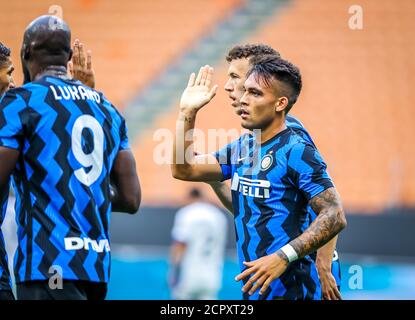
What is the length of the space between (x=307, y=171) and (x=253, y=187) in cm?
40

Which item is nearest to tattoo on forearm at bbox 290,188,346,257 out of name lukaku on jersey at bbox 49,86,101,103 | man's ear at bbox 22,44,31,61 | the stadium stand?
name lukaku on jersey at bbox 49,86,101,103

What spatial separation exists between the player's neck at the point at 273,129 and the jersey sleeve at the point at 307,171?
271 mm

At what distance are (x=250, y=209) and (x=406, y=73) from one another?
13.5 meters

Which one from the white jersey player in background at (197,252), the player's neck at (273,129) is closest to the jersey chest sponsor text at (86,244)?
the player's neck at (273,129)

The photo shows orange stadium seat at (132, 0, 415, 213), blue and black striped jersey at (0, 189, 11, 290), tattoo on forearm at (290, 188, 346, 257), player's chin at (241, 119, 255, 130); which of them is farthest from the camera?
orange stadium seat at (132, 0, 415, 213)

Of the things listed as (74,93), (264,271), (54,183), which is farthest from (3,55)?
(264,271)

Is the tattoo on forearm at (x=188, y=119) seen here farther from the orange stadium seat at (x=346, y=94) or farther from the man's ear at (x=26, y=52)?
the orange stadium seat at (x=346, y=94)

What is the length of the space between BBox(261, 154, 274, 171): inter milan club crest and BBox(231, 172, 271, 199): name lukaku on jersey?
9cm

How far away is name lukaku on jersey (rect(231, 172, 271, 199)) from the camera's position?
4.98m

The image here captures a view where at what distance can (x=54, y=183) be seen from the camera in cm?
401

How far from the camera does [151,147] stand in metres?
17.9

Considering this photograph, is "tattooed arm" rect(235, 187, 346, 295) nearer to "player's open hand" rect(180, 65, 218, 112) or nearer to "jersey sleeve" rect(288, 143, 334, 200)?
"jersey sleeve" rect(288, 143, 334, 200)
